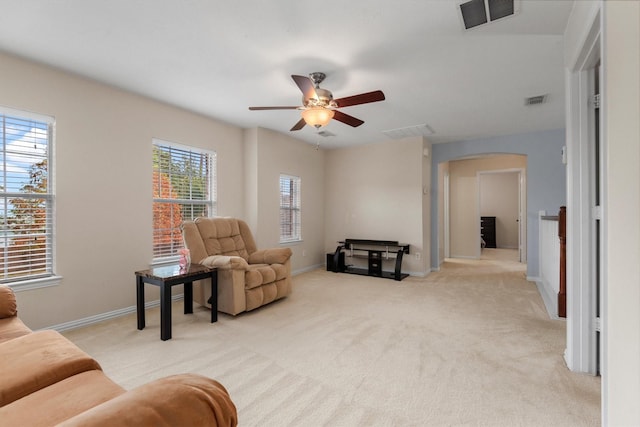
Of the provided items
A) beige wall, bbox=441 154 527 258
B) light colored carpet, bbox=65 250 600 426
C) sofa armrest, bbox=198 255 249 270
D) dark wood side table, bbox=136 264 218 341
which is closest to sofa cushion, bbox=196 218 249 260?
sofa armrest, bbox=198 255 249 270

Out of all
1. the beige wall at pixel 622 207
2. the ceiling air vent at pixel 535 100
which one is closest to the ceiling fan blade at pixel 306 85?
the beige wall at pixel 622 207

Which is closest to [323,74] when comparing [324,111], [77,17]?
[324,111]

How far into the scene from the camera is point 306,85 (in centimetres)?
253

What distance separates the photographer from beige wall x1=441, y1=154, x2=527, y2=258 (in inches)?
284

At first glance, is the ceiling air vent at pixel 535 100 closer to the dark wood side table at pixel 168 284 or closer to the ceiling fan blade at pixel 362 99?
the ceiling fan blade at pixel 362 99

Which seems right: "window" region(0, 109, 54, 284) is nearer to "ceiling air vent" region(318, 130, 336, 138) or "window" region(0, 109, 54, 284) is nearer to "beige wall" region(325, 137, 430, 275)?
"ceiling air vent" region(318, 130, 336, 138)

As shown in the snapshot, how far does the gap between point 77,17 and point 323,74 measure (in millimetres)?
1917

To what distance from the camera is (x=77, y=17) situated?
2.10m

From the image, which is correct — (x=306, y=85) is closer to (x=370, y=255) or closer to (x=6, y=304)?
(x=6, y=304)

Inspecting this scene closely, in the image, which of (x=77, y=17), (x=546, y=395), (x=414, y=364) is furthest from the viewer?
(x=414, y=364)

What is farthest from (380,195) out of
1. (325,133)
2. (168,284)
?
(168,284)

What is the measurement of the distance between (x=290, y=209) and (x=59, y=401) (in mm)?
4743

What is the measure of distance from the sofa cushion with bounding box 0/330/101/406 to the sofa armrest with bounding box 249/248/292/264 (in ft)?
8.19

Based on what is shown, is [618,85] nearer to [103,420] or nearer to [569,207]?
[569,207]
